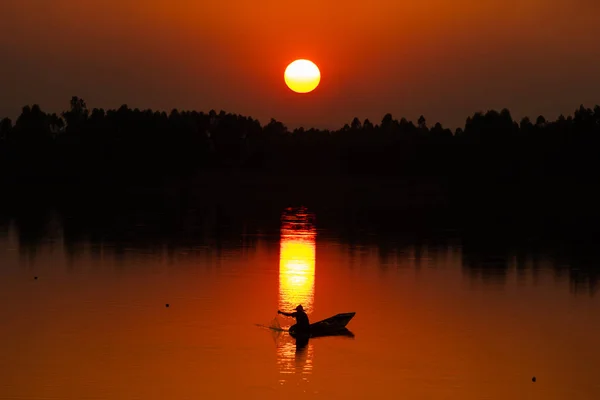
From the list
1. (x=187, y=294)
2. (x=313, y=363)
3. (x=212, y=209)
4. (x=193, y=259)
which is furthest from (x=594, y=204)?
(x=313, y=363)

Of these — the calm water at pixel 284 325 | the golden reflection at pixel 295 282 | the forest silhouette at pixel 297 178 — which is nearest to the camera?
the calm water at pixel 284 325

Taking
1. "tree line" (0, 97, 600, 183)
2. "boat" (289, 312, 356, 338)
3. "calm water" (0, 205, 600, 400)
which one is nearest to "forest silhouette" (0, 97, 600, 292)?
"tree line" (0, 97, 600, 183)

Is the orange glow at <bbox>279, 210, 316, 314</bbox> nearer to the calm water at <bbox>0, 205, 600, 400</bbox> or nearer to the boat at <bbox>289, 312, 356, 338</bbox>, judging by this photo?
the calm water at <bbox>0, 205, 600, 400</bbox>

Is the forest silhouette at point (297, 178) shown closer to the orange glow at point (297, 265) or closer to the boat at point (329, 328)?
the orange glow at point (297, 265)

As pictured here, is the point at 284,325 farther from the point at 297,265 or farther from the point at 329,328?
the point at 297,265

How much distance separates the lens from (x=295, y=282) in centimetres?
4647

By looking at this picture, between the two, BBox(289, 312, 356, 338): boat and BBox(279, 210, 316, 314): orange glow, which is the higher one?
BBox(279, 210, 316, 314): orange glow

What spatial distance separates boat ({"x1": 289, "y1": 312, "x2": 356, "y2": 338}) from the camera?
33281mm

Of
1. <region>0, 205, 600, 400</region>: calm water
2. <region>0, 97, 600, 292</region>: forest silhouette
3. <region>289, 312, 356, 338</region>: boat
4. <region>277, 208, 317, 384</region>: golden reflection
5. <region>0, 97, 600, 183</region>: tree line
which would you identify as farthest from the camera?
<region>0, 97, 600, 183</region>: tree line

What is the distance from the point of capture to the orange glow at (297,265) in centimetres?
4154

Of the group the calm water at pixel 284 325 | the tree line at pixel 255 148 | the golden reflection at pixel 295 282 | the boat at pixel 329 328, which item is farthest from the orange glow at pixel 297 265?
the tree line at pixel 255 148

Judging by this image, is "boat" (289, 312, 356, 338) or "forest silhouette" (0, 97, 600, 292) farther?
"forest silhouette" (0, 97, 600, 292)

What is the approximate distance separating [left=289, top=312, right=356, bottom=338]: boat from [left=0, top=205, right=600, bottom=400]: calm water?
1.78 feet

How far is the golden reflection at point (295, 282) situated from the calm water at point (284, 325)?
0.38ft
